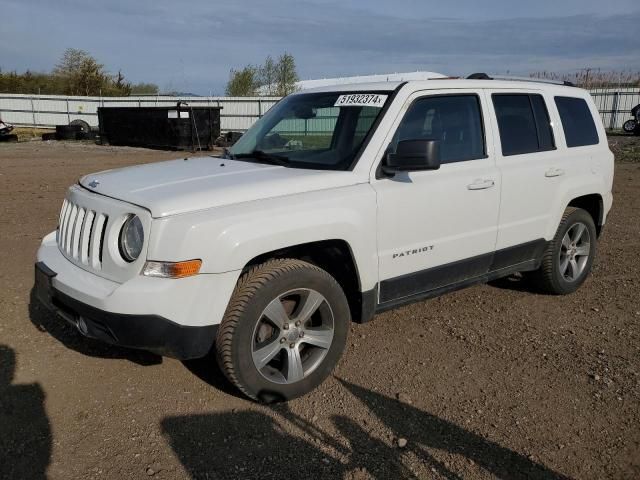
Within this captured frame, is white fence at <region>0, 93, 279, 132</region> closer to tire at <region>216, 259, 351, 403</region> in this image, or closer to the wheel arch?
the wheel arch

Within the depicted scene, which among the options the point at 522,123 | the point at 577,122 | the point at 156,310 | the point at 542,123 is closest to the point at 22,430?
the point at 156,310

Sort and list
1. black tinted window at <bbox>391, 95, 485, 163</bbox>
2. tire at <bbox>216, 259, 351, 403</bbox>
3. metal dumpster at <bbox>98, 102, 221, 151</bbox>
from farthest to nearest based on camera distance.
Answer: metal dumpster at <bbox>98, 102, 221, 151</bbox> < black tinted window at <bbox>391, 95, 485, 163</bbox> < tire at <bbox>216, 259, 351, 403</bbox>

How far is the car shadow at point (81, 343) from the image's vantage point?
4.01 metres

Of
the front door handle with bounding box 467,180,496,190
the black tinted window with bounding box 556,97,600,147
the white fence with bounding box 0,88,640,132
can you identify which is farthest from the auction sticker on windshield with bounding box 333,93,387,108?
the white fence with bounding box 0,88,640,132

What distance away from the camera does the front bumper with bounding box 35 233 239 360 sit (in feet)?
9.68

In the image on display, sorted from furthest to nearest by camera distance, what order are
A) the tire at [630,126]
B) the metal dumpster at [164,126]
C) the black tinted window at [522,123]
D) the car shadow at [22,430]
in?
the tire at [630,126], the metal dumpster at [164,126], the black tinted window at [522,123], the car shadow at [22,430]

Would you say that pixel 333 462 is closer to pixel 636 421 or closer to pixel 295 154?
pixel 636 421

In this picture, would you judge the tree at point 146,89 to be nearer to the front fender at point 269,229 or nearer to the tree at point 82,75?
the tree at point 82,75

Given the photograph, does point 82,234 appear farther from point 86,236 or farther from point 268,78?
point 268,78

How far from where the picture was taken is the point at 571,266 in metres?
5.40

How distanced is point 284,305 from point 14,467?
1615 mm

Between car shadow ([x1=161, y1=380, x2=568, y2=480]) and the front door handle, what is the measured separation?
5.41 ft

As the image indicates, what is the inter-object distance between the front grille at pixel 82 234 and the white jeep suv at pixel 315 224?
0.01 metres

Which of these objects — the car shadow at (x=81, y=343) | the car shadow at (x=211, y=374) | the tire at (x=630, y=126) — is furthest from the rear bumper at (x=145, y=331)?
the tire at (x=630, y=126)
